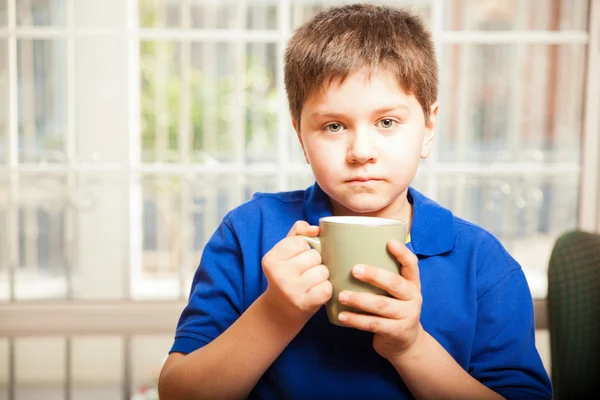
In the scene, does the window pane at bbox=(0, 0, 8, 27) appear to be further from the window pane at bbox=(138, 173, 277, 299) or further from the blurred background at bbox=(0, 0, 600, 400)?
the window pane at bbox=(138, 173, 277, 299)

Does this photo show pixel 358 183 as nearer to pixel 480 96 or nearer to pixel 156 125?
pixel 156 125

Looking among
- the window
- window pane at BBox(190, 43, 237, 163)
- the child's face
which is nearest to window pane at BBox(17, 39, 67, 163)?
the window

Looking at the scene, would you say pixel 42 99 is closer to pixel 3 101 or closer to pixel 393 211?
pixel 3 101

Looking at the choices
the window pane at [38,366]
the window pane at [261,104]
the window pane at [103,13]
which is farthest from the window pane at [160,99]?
the window pane at [38,366]

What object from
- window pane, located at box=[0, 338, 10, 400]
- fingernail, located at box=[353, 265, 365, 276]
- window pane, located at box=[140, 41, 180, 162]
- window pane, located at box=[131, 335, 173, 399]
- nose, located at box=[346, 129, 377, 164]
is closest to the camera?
fingernail, located at box=[353, 265, 365, 276]

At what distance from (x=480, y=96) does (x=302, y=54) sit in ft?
5.21

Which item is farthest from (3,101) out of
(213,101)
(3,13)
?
(213,101)

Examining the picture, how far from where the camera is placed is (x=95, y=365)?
242cm

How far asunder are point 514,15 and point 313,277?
185 cm

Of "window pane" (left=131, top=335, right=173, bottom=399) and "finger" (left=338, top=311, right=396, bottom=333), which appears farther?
"window pane" (left=131, top=335, right=173, bottom=399)

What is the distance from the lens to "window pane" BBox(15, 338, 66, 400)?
239 cm

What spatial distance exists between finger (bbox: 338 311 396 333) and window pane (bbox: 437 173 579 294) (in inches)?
61.5

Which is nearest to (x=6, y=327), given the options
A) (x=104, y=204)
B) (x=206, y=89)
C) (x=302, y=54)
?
(x=104, y=204)

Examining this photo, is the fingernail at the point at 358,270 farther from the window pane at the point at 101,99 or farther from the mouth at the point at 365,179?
the window pane at the point at 101,99
